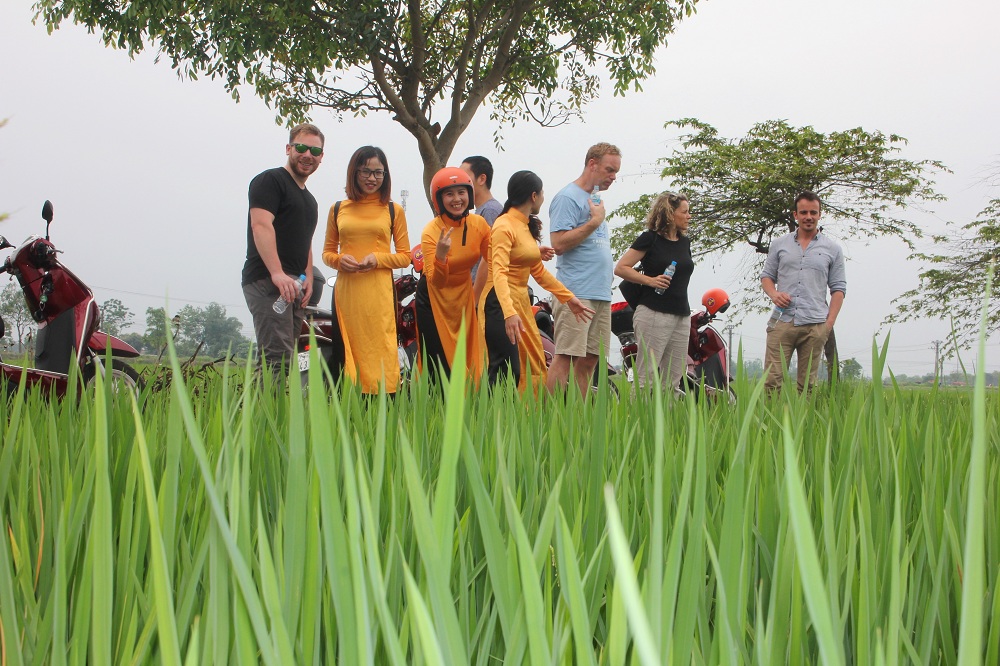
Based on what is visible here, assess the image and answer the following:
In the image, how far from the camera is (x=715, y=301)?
24.2 ft

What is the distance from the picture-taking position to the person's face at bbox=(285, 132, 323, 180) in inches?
140

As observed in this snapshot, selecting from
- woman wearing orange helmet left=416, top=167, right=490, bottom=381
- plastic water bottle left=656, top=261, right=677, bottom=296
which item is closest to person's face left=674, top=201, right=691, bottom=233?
plastic water bottle left=656, top=261, right=677, bottom=296

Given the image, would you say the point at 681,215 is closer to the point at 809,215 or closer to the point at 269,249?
the point at 809,215

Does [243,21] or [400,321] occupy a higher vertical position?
[243,21]

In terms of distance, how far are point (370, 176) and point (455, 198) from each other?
1.30 ft

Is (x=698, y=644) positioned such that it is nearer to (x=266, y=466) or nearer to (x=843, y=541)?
(x=843, y=541)

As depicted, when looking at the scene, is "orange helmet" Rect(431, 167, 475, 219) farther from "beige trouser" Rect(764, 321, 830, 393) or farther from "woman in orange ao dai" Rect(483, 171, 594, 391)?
"beige trouser" Rect(764, 321, 830, 393)

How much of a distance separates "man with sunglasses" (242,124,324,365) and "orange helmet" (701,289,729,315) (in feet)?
15.1

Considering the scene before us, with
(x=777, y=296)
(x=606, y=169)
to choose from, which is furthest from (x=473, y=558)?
(x=777, y=296)

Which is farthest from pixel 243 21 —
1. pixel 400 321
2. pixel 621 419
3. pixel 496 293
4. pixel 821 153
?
pixel 821 153

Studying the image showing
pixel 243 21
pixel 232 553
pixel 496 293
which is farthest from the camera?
pixel 243 21

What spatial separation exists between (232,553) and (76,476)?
0.51 meters

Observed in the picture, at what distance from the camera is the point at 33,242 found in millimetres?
4176

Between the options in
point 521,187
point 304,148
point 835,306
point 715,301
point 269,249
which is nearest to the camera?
point 269,249
